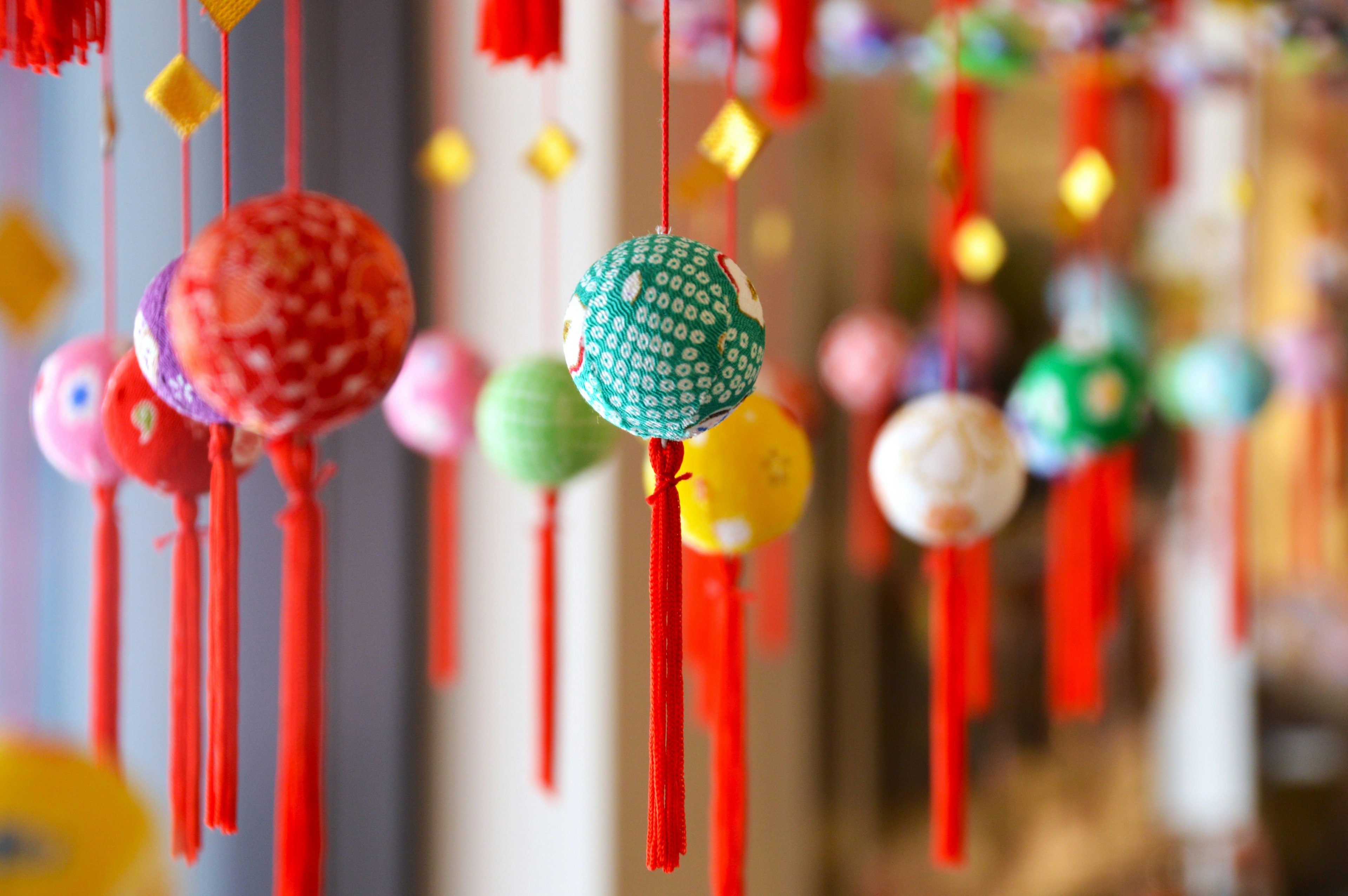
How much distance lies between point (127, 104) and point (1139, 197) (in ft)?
4.68

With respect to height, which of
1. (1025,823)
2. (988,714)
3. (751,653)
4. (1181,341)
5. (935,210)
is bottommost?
(1025,823)

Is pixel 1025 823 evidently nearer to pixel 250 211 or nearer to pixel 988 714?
pixel 988 714

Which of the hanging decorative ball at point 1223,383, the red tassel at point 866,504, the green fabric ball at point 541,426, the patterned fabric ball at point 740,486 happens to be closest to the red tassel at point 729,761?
the patterned fabric ball at point 740,486

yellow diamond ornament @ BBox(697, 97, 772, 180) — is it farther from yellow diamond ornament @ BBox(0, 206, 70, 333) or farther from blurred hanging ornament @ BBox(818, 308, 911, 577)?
blurred hanging ornament @ BBox(818, 308, 911, 577)

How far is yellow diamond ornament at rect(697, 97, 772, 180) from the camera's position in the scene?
0.47 metres

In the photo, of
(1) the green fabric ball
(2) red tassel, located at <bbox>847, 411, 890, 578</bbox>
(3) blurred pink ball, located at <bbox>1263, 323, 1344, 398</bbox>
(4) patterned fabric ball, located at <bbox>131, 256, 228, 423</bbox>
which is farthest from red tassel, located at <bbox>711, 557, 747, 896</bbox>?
(3) blurred pink ball, located at <bbox>1263, 323, 1344, 398</bbox>

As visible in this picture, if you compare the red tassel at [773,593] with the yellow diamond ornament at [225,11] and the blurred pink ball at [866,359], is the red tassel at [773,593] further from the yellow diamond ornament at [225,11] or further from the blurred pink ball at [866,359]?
the yellow diamond ornament at [225,11]

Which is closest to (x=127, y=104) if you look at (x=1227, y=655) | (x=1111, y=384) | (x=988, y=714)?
(x=1111, y=384)

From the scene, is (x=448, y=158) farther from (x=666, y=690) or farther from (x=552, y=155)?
(x=666, y=690)

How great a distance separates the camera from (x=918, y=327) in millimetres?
1530

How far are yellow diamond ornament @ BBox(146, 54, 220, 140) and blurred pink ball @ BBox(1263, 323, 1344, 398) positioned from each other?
0.97 meters

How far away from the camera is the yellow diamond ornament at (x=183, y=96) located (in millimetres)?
404

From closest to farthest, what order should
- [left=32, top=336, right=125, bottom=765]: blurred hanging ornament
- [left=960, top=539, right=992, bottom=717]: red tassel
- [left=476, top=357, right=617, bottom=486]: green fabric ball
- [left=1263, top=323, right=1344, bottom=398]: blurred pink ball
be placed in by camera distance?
[left=32, top=336, right=125, bottom=765]: blurred hanging ornament → [left=476, top=357, right=617, bottom=486]: green fabric ball → [left=960, top=539, right=992, bottom=717]: red tassel → [left=1263, top=323, right=1344, bottom=398]: blurred pink ball

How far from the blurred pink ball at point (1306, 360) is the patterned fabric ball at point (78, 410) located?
986 mm
